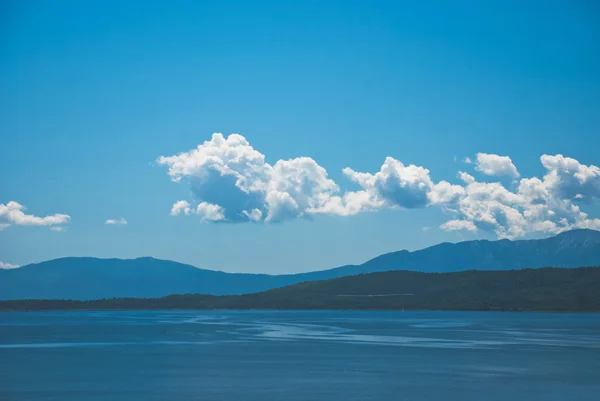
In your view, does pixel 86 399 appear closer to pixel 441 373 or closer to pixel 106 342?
pixel 441 373

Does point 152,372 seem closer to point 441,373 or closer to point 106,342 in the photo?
point 441,373

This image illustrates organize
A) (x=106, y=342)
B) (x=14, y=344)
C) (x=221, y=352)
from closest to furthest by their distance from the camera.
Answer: (x=221, y=352), (x=14, y=344), (x=106, y=342)

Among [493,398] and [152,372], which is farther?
[152,372]

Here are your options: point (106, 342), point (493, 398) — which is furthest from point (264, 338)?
point (493, 398)

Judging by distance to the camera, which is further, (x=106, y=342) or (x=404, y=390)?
(x=106, y=342)

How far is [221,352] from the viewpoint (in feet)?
260

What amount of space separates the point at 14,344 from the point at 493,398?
65.2m

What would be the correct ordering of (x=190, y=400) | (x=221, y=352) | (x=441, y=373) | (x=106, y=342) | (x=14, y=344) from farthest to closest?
(x=106, y=342), (x=14, y=344), (x=221, y=352), (x=441, y=373), (x=190, y=400)

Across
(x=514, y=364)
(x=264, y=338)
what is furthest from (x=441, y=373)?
(x=264, y=338)

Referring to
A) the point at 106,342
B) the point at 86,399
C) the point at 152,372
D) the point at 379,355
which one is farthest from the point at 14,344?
the point at 86,399

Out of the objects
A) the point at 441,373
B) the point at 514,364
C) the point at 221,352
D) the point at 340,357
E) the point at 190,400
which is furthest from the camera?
the point at 221,352

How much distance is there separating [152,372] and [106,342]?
3975 cm

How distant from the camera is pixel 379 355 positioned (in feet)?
245

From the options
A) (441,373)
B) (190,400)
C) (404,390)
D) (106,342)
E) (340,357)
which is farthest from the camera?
(106,342)
